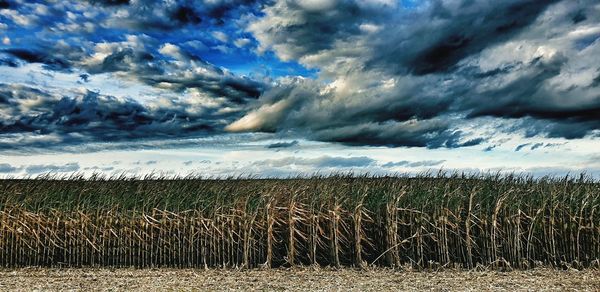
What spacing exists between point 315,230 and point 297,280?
91.4 inches

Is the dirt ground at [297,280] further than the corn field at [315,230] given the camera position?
No

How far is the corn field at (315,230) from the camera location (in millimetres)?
15977

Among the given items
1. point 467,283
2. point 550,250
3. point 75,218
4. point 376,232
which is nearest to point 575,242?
point 550,250

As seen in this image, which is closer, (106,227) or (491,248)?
(491,248)

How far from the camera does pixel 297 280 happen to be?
14.2 metres

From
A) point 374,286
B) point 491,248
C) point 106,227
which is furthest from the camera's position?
point 106,227

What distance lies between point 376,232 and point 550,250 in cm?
462

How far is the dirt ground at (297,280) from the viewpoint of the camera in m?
13.2

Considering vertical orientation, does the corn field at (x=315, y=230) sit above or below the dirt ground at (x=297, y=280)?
above

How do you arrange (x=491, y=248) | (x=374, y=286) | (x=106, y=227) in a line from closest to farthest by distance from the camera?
(x=374, y=286)
(x=491, y=248)
(x=106, y=227)

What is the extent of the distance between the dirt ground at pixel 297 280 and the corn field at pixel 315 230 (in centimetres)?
65

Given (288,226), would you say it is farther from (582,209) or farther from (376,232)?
(582,209)

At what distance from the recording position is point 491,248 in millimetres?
15906

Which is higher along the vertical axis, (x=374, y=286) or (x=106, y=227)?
(x=106, y=227)
